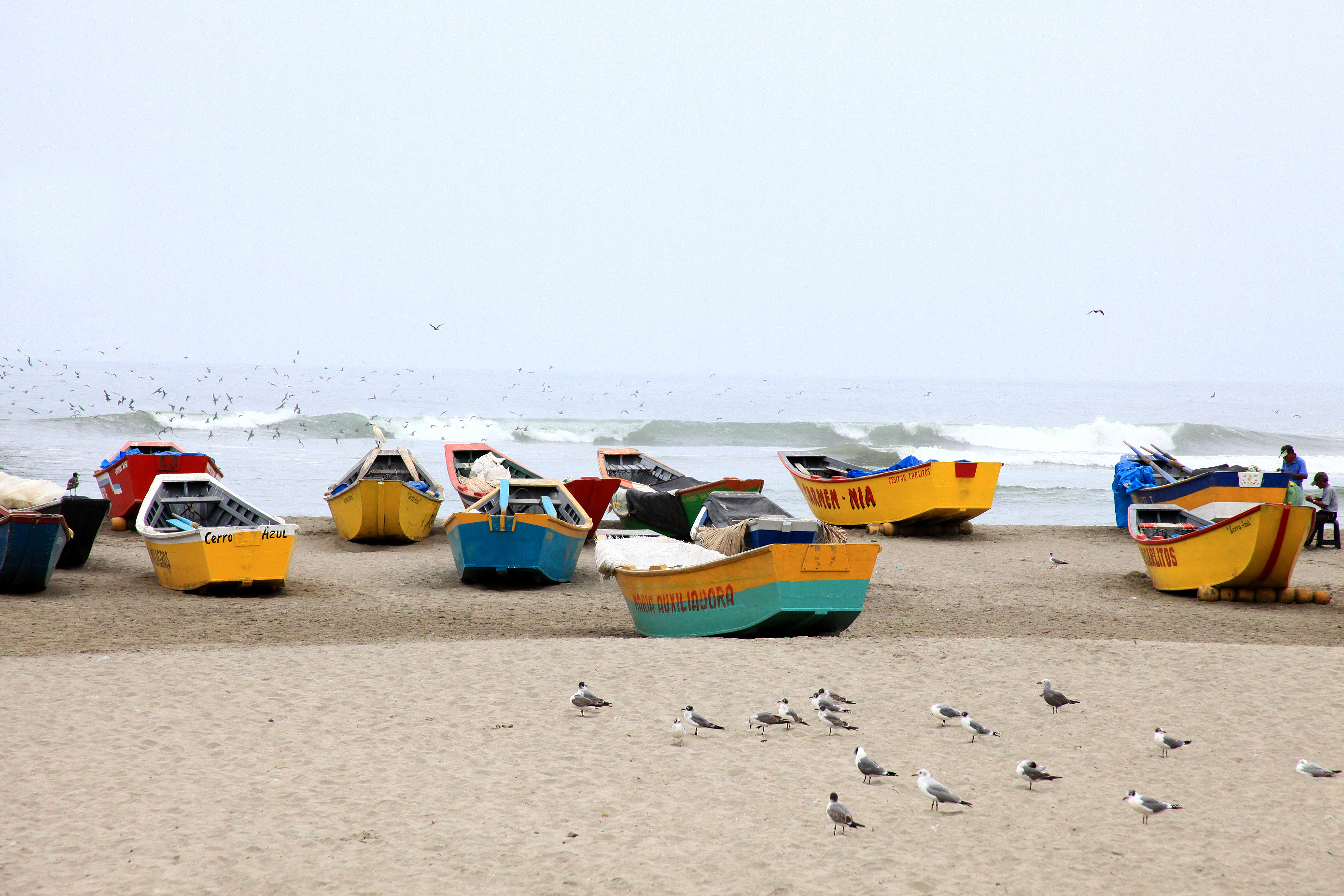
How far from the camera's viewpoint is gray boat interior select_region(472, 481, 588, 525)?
1341 centimetres

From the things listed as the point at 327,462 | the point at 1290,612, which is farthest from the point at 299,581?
the point at 327,462

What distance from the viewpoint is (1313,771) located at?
5.53 m

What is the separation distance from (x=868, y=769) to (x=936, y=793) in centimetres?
39

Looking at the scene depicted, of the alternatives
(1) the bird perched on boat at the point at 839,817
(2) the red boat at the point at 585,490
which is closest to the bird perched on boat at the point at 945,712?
(1) the bird perched on boat at the point at 839,817

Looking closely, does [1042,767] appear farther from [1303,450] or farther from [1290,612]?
[1303,450]

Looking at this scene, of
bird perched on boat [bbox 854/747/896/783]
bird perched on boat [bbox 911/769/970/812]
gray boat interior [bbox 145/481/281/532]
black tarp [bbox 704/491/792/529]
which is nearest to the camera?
bird perched on boat [bbox 911/769/970/812]

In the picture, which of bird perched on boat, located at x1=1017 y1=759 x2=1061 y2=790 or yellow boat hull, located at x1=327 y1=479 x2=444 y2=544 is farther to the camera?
yellow boat hull, located at x1=327 y1=479 x2=444 y2=544

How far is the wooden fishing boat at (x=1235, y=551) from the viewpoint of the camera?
1123 centimetres

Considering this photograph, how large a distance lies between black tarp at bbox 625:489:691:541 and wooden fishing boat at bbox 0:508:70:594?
8.00m

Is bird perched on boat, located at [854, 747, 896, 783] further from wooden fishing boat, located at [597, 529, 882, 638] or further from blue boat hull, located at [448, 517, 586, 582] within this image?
blue boat hull, located at [448, 517, 586, 582]

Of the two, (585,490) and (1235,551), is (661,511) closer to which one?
(585,490)

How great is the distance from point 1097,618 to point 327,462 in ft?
84.6

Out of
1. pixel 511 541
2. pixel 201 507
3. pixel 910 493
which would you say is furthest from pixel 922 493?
pixel 201 507

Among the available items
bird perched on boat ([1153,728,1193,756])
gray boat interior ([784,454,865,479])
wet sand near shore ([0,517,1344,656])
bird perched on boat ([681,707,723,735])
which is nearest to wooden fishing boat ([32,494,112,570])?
wet sand near shore ([0,517,1344,656])
